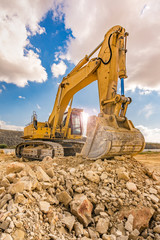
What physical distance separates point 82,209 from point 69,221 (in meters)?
0.29

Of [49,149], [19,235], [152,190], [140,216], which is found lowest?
[140,216]

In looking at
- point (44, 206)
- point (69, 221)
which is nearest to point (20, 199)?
point (44, 206)

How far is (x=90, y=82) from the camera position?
6.07m

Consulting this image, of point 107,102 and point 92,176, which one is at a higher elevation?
point 107,102

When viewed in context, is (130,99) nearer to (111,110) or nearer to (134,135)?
(111,110)

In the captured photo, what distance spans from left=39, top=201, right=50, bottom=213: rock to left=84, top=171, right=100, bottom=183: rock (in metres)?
0.97

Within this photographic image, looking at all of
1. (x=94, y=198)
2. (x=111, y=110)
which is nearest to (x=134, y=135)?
(x=111, y=110)

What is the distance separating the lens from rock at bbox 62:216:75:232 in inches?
82.7

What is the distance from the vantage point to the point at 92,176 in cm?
301

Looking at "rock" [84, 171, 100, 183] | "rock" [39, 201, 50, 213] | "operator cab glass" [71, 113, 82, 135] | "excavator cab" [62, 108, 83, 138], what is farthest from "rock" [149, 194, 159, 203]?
"operator cab glass" [71, 113, 82, 135]

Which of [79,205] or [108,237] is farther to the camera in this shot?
[79,205]

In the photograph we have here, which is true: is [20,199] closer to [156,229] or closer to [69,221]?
[69,221]

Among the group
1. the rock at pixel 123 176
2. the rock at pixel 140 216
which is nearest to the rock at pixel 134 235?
the rock at pixel 140 216

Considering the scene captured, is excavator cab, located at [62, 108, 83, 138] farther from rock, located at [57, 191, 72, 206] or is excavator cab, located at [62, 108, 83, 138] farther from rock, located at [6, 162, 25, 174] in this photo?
rock, located at [57, 191, 72, 206]
